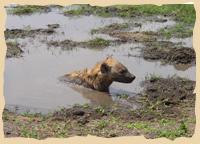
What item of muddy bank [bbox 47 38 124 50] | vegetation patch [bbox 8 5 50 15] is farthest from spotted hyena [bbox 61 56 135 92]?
vegetation patch [bbox 8 5 50 15]

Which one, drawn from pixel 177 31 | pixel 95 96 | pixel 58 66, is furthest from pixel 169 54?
pixel 58 66

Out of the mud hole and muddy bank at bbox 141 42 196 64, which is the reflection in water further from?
muddy bank at bbox 141 42 196 64

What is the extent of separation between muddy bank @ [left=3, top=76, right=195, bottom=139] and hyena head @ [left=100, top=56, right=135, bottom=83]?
1.03ft

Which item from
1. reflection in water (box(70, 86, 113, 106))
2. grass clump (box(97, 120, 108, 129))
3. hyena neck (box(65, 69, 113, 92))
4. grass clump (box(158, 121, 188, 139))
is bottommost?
grass clump (box(158, 121, 188, 139))

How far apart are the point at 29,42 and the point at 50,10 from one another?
0.90 meters

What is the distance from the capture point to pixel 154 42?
37.2 feet

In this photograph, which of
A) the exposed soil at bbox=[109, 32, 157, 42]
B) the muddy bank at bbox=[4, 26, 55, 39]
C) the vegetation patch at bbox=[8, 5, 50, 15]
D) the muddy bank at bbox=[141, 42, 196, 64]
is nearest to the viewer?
the vegetation patch at bbox=[8, 5, 50, 15]

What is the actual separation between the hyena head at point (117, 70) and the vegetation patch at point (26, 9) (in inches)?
48.7

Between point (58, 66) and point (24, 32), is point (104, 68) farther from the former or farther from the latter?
point (24, 32)

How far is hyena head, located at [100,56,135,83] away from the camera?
9.72m

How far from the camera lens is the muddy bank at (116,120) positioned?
8.59 metres

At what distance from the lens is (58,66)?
1026cm

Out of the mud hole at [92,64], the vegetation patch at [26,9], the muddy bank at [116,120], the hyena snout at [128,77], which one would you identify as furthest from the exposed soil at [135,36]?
the muddy bank at [116,120]

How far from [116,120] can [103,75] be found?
46.5 inches
